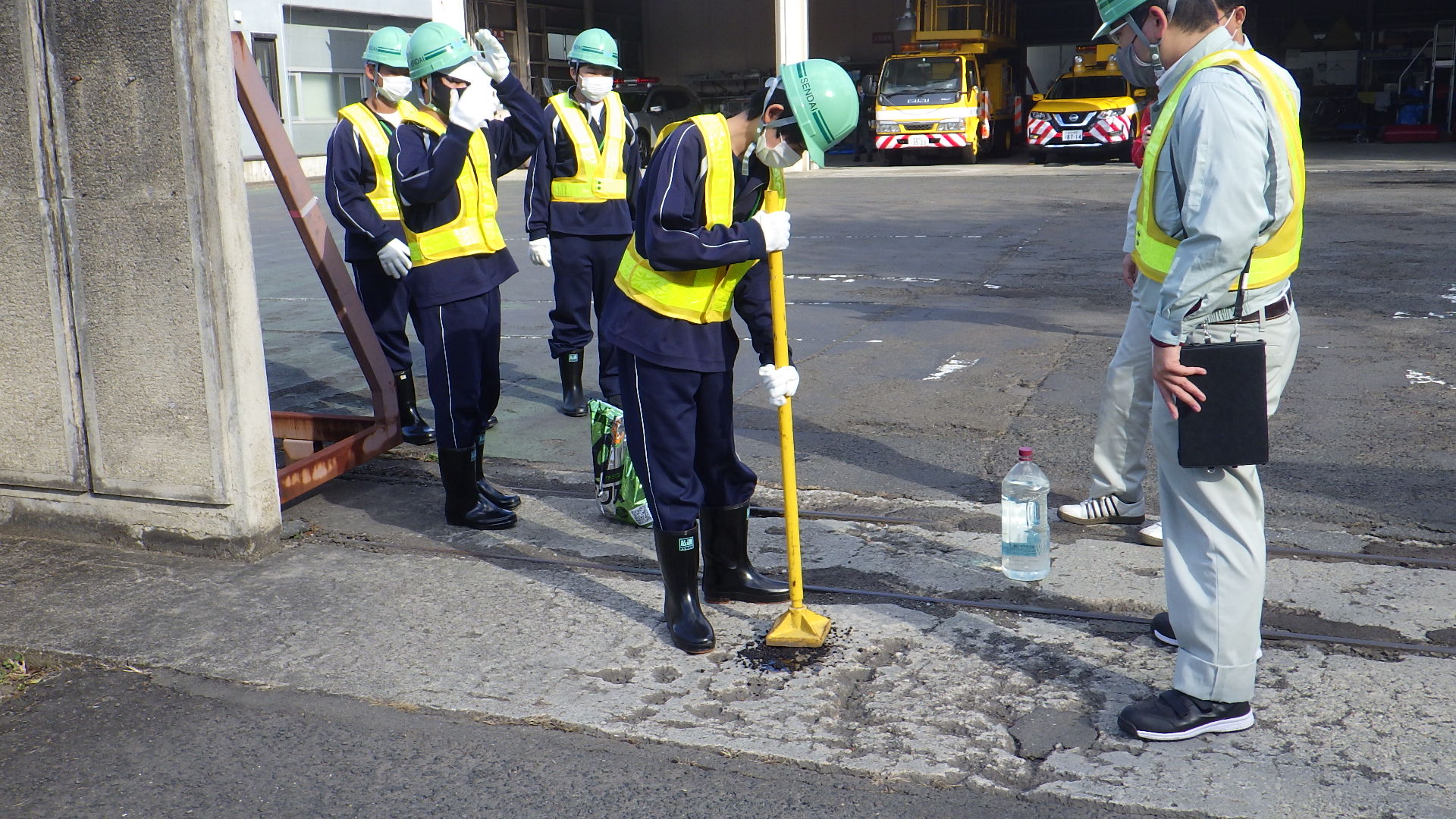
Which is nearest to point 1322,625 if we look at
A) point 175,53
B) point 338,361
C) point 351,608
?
point 351,608

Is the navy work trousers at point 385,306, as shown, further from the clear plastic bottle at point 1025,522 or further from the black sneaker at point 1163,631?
the black sneaker at point 1163,631

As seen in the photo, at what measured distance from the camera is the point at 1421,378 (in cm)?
696

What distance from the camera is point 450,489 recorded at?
5.02 meters

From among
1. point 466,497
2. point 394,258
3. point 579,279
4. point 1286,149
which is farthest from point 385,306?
point 1286,149

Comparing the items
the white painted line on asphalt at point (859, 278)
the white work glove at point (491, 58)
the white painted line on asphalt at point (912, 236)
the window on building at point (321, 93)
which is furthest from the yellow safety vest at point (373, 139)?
the window on building at point (321, 93)

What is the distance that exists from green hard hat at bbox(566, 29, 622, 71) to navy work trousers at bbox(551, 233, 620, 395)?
0.91 meters

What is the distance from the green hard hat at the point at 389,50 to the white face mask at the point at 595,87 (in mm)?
941

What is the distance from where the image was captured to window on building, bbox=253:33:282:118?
26953 mm

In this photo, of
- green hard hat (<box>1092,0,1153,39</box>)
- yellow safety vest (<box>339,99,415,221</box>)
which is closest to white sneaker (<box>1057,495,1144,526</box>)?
green hard hat (<box>1092,0,1153,39</box>)

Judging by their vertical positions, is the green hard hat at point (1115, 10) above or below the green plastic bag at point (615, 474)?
above

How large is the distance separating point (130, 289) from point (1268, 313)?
3878 millimetres

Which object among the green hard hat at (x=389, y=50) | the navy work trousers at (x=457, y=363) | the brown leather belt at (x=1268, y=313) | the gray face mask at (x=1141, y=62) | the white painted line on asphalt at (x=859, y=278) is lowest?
the white painted line on asphalt at (x=859, y=278)

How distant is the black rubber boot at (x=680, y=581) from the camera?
12.6ft

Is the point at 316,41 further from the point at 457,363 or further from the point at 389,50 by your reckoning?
the point at 457,363
